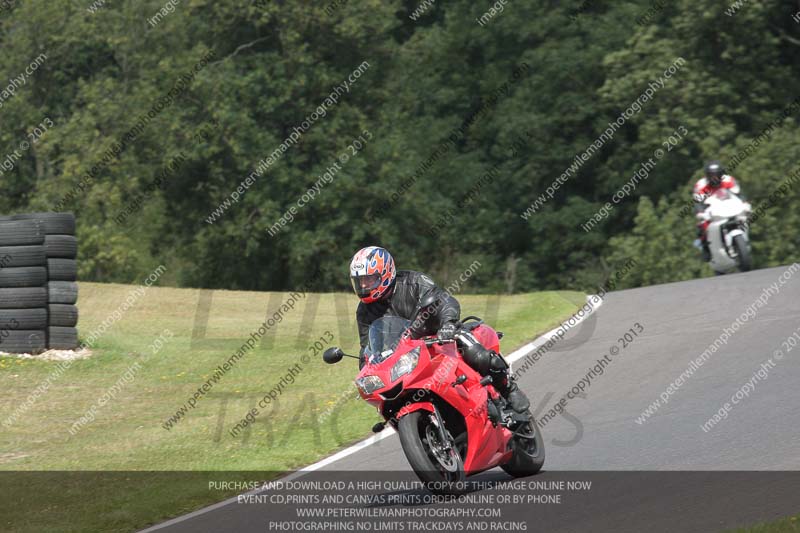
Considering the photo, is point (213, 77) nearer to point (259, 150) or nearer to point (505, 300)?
point (259, 150)

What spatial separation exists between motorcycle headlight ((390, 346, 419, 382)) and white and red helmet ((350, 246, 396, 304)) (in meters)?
0.63

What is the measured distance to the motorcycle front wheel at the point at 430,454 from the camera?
7875 millimetres

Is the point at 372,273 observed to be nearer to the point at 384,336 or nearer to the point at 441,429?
the point at 384,336

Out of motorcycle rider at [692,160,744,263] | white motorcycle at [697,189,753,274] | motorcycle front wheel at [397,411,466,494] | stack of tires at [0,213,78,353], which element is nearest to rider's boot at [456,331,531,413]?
motorcycle front wheel at [397,411,466,494]

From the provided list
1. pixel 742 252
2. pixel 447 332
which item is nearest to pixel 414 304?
pixel 447 332

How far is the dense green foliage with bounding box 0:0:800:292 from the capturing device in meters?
37.9

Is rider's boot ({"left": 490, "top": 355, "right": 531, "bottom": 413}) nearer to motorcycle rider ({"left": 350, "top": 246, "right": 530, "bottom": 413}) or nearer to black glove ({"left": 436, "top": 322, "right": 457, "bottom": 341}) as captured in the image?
motorcycle rider ({"left": 350, "top": 246, "right": 530, "bottom": 413})

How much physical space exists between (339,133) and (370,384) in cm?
3135

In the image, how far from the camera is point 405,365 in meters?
8.05

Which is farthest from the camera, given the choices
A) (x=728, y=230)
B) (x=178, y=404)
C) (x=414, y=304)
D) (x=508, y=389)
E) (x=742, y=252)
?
(x=728, y=230)

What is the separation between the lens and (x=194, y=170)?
3962 centimetres

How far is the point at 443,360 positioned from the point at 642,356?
5753mm

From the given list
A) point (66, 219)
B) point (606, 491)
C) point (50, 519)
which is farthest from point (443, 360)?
point (66, 219)

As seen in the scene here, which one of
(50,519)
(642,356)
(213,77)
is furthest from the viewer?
(213,77)
